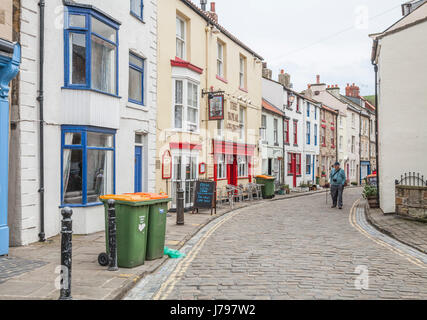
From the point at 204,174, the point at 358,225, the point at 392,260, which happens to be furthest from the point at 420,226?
the point at 204,174

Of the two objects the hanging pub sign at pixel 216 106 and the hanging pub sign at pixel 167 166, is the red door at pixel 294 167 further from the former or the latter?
the hanging pub sign at pixel 167 166

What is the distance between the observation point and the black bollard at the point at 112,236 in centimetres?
638

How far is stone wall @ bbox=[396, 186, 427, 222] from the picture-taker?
39.4 ft

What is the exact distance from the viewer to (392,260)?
7.50 metres

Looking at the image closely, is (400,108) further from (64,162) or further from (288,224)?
(64,162)

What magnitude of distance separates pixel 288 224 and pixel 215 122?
7646 mm

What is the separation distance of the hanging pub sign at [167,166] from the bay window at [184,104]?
1.35m

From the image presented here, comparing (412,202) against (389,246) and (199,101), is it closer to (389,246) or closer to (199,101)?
(389,246)

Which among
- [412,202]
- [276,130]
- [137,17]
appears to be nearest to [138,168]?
[137,17]

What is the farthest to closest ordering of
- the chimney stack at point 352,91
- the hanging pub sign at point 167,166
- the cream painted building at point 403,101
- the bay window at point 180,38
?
the chimney stack at point 352,91
the bay window at point 180,38
the hanging pub sign at point 167,166
the cream painted building at point 403,101

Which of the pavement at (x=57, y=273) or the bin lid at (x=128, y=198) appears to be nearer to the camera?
the pavement at (x=57, y=273)

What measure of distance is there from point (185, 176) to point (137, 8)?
20.8ft

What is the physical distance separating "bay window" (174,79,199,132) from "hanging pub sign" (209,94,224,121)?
0.98 m

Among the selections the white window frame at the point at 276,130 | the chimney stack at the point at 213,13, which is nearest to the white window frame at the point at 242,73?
the chimney stack at the point at 213,13
